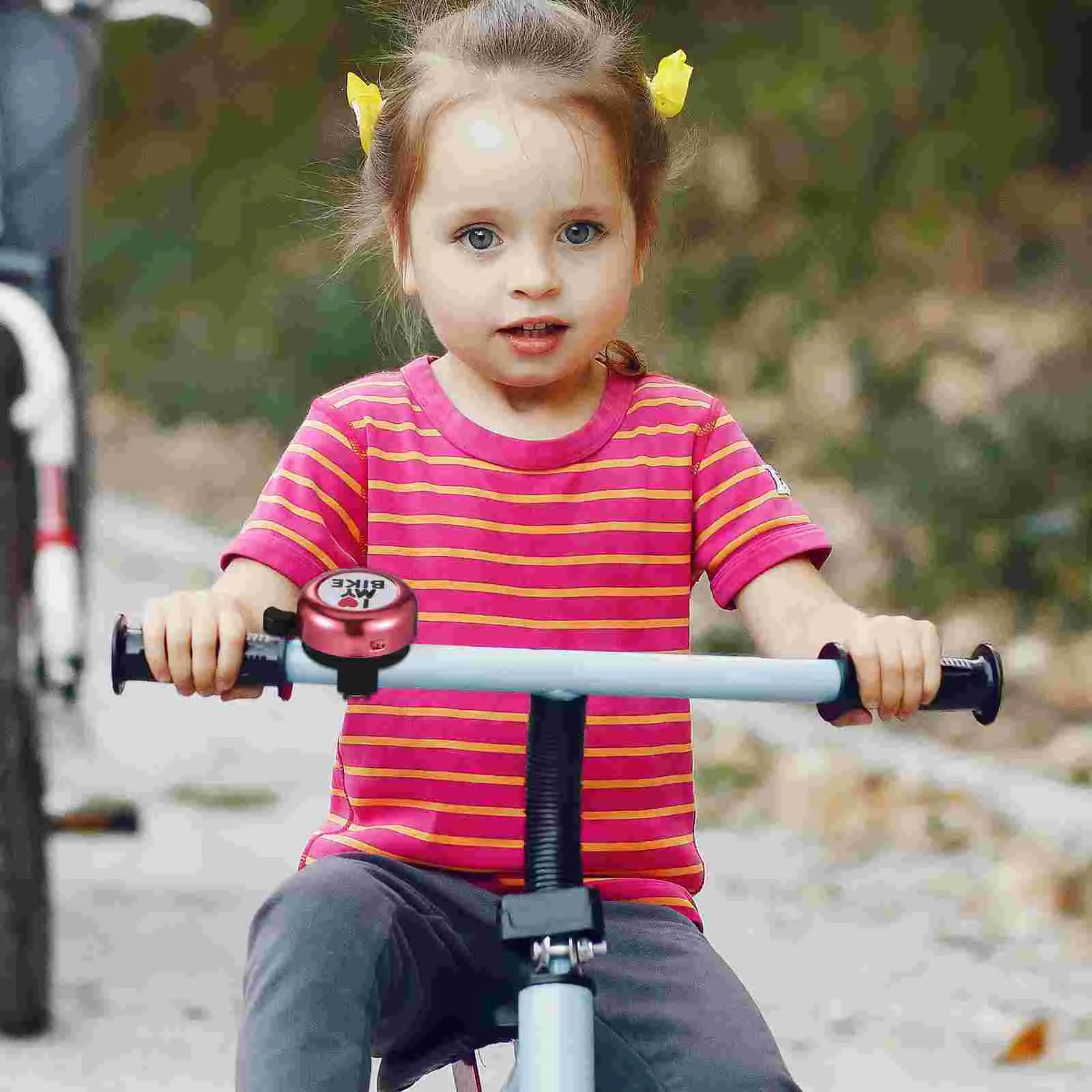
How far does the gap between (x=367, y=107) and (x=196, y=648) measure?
74 cm

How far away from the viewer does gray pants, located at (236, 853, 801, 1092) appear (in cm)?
165

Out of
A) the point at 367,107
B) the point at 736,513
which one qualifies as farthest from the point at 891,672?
the point at 367,107

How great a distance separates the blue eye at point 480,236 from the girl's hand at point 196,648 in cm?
48

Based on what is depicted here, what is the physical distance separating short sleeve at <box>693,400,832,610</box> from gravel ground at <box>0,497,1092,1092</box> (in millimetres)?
1239

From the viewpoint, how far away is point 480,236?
6.30 ft

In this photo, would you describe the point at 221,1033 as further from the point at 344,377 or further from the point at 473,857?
the point at 344,377

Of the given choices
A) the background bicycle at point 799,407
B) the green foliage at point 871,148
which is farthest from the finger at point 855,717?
the green foliage at point 871,148

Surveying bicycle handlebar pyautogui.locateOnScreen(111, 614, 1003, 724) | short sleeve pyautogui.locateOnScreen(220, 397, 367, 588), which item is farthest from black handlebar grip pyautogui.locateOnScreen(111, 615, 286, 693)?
short sleeve pyautogui.locateOnScreen(220, 397, 367, 588)

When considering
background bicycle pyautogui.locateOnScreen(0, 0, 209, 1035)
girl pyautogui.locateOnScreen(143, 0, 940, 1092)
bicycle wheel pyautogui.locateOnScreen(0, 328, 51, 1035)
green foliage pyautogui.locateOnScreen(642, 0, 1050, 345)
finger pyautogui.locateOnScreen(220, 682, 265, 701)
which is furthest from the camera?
green foliage pyautogui.locateOnScreen(642, 0, 1050, 345)

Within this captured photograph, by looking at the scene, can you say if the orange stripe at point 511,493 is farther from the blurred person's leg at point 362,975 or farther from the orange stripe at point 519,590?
the blurred person's leg at point 362,975

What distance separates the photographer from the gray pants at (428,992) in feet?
5.40

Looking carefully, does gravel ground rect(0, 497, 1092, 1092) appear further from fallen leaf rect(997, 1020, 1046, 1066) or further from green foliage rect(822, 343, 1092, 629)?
green foliage rect(822, 343, 1092, 629)

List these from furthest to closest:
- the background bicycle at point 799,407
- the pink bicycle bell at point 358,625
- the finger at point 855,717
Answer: the background bicycle at point 799,407 < the finger at point 855,717 < the pink bicycle bell at point 358,625

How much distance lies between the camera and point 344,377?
7.71 metres
